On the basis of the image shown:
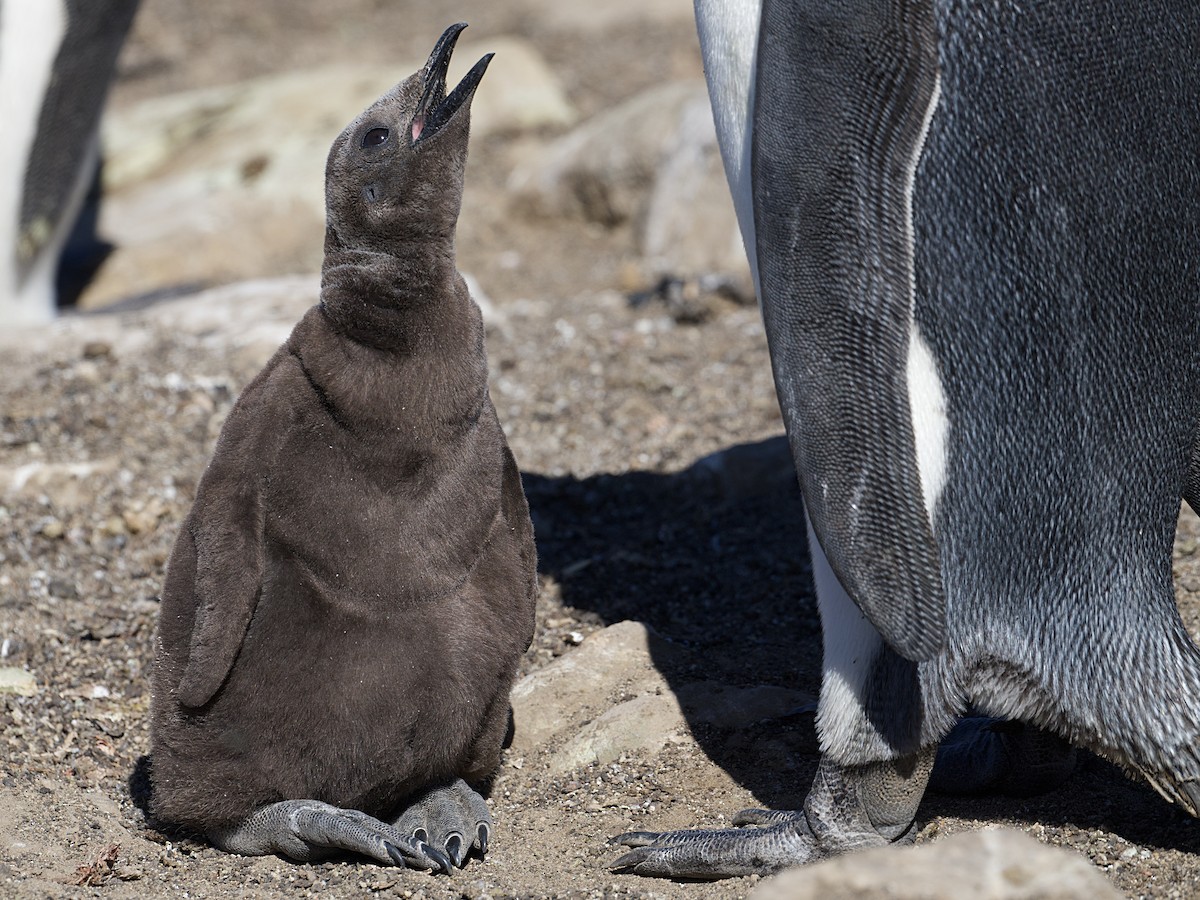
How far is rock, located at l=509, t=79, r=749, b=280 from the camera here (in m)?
6.43

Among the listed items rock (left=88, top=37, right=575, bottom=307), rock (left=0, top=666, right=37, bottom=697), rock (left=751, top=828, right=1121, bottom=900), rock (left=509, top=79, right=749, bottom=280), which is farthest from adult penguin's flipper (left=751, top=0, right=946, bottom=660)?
→ rock (left=88, top=37, right=575, bottom=307)

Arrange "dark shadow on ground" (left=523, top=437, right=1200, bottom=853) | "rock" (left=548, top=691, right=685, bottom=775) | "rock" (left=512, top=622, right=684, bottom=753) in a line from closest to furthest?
"dark shadow on ground" (left=523, top=437, right=1200, bottom=853) → "rock" (left=548, top=691, right=685, bottom=775) → "rock" (left=512, top=622, right=684, bottom=753)

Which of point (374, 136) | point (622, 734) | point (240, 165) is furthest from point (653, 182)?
point (374, 136)

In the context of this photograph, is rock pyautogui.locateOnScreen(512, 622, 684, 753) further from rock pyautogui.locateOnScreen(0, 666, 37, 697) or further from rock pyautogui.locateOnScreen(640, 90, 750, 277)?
rock pyautogui.locateOnScreen(640, 90, 750, 277)

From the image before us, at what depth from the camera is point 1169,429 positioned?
2322mm

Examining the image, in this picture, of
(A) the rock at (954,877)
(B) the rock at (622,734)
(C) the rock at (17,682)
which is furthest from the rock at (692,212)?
(A) the rock at (954,877)

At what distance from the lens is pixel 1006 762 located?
2.69 m

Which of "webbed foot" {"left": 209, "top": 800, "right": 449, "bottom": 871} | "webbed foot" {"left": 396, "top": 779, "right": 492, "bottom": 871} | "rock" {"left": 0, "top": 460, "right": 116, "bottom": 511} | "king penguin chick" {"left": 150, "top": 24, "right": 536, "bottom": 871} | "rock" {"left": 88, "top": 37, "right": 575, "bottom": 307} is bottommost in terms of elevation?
"rock" {"left": 88, "top": 37, "right": 575, "bottom": 307}

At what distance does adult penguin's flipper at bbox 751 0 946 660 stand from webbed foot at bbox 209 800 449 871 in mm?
896

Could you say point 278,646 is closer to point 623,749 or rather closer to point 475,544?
point 475,544

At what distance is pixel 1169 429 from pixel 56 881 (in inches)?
78.5

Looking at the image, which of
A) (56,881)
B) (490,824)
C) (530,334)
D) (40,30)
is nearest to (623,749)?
(490,824)

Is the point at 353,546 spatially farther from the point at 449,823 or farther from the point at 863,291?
the point at 863,291

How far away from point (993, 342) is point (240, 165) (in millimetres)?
6020
